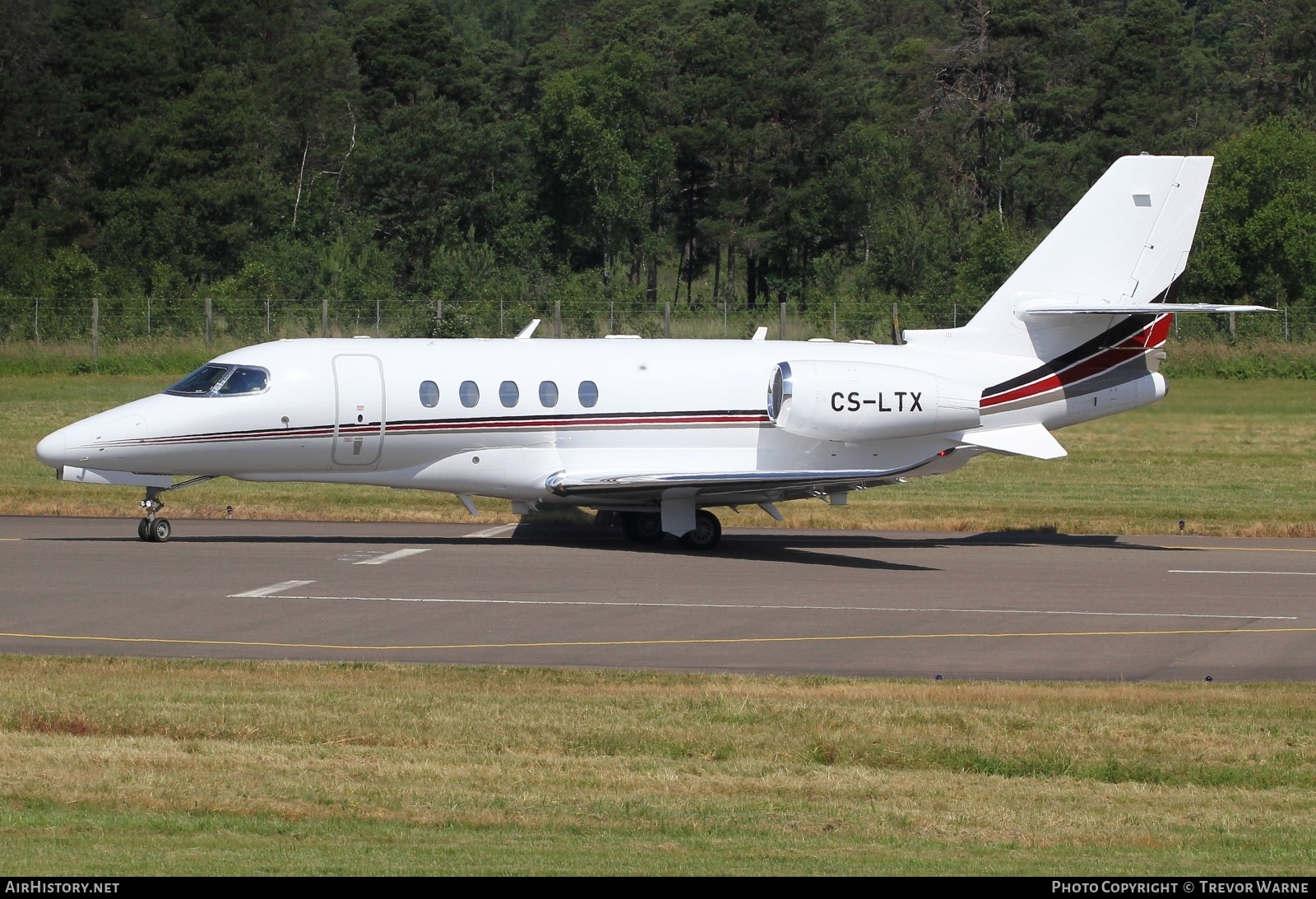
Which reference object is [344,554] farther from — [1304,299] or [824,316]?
[1304,299]

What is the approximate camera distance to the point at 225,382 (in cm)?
2275

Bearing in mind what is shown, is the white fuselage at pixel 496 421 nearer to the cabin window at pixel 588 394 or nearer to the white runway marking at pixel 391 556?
the cabin window at pixel 588 394

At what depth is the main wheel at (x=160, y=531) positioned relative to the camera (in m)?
23.0

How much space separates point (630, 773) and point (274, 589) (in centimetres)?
897

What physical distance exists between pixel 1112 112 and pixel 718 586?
187 ft

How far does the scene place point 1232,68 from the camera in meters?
86.1

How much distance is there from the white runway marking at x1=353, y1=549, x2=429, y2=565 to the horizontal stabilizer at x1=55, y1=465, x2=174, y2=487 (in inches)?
127

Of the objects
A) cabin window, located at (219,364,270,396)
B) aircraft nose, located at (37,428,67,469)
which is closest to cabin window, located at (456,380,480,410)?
cabin window, located at (219,364,270,396)

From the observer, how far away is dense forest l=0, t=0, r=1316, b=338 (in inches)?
2345

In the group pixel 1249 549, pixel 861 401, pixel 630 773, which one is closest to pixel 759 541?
pixel 861 401

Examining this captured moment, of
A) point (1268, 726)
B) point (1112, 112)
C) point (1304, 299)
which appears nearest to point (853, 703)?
point (1268, 726)

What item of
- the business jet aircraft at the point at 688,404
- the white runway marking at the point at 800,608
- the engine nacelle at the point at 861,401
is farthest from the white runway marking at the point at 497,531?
the white runway marking at the point at 800,608

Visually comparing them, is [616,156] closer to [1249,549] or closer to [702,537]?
[702,537]

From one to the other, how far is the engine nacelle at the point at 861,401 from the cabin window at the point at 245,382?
23.3ft
